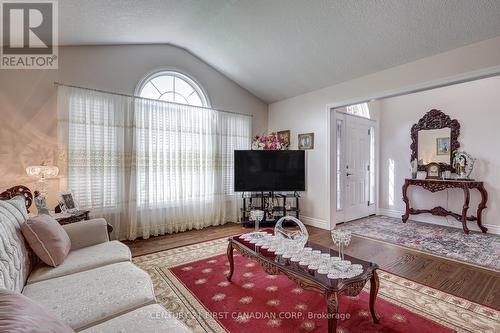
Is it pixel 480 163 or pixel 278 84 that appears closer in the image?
pixel 480 163

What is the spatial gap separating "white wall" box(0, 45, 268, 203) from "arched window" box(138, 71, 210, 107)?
13cm

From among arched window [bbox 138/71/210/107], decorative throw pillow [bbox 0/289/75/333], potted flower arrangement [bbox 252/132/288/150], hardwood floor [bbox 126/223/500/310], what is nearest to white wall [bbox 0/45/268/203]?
arched window [bbox 138/71/210/107]

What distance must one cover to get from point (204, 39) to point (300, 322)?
3.89m

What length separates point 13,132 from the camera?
9.70 ft

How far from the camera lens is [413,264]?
2.90m

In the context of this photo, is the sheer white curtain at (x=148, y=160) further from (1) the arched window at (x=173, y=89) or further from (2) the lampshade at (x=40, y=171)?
(2) the lampshade at (x=40, y=171)

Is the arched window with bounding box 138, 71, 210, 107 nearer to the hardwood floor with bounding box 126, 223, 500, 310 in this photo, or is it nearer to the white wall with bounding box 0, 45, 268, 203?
the white wall with bounding box 0, 45, 268, 203

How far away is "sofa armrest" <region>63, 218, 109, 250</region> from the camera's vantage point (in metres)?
2.16

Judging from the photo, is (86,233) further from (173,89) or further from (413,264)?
(413,264)

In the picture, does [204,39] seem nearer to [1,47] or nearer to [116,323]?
[1,47]

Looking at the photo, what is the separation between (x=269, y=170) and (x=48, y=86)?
346 centimetres

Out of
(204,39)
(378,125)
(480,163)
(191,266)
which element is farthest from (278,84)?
(480,163)

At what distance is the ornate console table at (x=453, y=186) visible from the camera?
164 inches

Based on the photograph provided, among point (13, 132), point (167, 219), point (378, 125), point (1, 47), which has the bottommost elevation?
point (167, 219)
